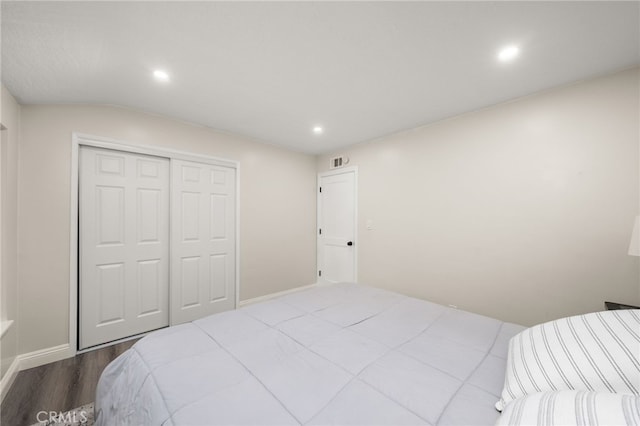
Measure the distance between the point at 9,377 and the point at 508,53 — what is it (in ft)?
14.1

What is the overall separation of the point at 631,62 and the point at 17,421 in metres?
4.79

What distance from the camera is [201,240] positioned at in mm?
3031

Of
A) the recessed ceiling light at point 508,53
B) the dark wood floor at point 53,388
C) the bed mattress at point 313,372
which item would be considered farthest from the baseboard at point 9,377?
the recessed ceiling light at point 508,53

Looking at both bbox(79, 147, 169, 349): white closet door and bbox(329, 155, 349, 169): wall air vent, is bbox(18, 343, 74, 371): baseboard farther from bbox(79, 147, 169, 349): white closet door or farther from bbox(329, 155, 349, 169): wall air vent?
bbox(329, 155, 349, 169): wall air vent

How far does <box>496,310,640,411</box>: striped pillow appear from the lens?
768 mm

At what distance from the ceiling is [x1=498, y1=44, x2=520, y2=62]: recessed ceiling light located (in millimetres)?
42

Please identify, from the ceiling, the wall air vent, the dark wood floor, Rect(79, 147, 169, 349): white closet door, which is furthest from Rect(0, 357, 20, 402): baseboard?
the wall air vent

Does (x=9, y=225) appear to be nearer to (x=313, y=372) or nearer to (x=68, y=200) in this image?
(x=68, y=200)

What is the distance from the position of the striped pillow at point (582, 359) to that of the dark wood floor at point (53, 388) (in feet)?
8.46

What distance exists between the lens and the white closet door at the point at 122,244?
2330 mm

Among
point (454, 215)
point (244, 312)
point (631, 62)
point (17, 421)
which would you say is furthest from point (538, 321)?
point (17, 421)

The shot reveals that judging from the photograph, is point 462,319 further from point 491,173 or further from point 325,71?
point 325,71

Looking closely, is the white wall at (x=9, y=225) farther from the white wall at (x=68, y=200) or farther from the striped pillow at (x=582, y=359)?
the striped pillow at (x=582, y=359)

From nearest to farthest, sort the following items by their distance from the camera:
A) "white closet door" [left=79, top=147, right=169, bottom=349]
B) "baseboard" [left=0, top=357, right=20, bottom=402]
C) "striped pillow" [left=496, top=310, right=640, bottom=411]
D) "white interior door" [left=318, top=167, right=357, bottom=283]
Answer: "striped pillow" [left=496, top=310, right=640, bottom=411] < "baseboard" [left=0, top=357, right=20, bottom=402] < "white closet door" [left=79, top=147, right=169, bottom=349] < "white interior door" [left=318, top=167, right=357, bottom=283]
